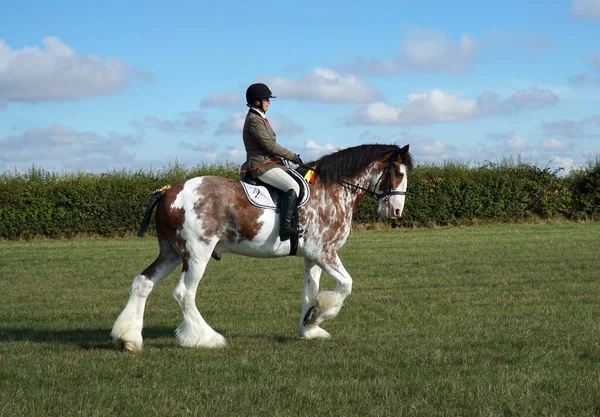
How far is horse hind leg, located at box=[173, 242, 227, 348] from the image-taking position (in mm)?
9188

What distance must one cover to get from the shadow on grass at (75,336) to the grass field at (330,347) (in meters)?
0.03

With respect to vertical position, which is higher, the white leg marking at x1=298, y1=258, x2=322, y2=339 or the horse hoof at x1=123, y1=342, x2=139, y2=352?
the white leg marking at x1=298, y1=258, x2=322, y2=339

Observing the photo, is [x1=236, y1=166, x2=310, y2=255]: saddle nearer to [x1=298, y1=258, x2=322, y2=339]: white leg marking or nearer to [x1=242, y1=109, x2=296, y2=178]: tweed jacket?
[x1=242, y1=109, x2=296, y2=178]: tweed jacket

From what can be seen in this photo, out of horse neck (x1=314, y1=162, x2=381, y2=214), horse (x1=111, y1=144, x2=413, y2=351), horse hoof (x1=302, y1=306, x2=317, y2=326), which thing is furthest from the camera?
horse neck (x1=314, y1=162, x2=381, y2=214)

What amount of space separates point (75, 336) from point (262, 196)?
129 inches

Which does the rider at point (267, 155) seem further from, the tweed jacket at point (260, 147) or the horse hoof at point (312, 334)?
the horse hoof at point (312, 334)

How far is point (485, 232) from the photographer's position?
3005 cm

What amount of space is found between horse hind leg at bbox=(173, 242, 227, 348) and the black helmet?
1.95 m

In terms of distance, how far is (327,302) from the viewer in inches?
369

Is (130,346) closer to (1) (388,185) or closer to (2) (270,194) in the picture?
(2) (270,194)

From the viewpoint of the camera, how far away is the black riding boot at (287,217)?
9.26 meters

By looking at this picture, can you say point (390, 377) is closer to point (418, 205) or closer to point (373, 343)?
point (373, 343)

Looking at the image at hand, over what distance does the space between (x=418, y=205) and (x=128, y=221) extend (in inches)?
494

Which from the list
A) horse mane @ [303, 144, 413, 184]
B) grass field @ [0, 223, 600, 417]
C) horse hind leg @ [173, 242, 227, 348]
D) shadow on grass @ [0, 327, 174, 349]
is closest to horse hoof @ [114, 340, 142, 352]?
grass field @ [0, 223, 600, 417]
